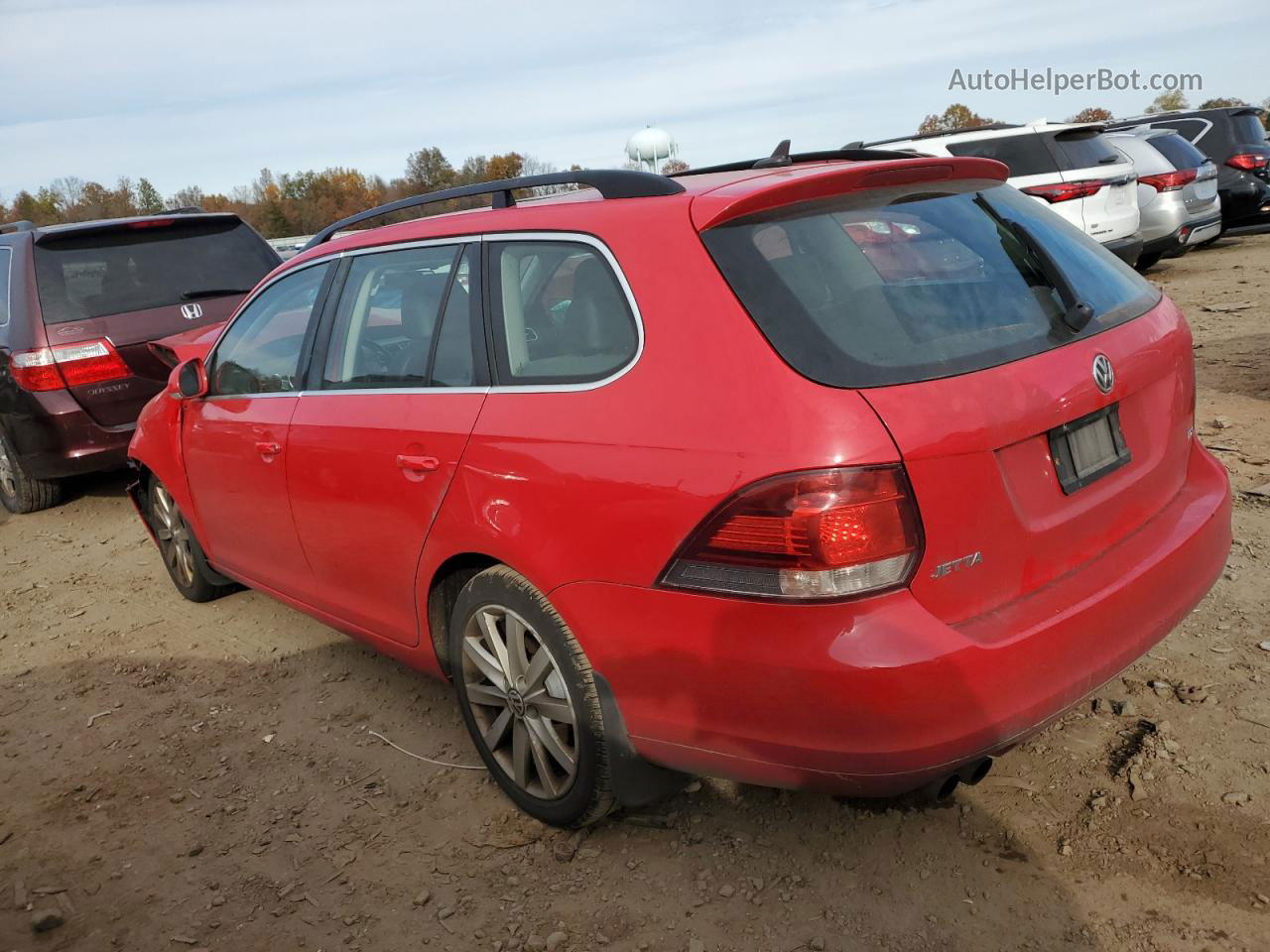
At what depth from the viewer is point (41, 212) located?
71062 millimetres

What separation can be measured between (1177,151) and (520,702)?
13.2 meters

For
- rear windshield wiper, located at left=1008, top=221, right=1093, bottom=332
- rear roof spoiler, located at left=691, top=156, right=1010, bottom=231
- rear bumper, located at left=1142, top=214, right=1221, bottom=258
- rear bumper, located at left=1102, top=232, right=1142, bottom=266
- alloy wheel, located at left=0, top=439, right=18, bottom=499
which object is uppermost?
rear roof spoiler, located at left=691, top=156, right=1010, bottom=231

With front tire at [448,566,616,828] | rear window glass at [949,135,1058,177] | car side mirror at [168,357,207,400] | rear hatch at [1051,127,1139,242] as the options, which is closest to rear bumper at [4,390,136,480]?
car side mirror at [168,357,207,400]

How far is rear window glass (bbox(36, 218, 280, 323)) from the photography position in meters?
6.52

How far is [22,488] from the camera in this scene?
7.04 m

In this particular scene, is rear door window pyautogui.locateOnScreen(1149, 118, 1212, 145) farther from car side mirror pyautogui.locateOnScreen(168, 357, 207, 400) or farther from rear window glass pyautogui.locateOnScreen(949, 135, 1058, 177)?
car side mirror pyautogui.locateOnScreen(168, 357, 207, 400)

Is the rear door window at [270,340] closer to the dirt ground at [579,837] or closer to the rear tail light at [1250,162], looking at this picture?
the dirt ground at [579,837]

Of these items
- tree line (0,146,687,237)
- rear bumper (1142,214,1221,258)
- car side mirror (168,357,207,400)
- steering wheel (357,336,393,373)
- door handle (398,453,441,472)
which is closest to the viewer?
door handle (398,453,441,472)

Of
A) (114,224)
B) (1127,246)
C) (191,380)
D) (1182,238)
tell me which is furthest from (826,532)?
(1182,238)

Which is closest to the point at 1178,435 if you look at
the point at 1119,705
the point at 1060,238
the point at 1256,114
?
the point at 1060,238

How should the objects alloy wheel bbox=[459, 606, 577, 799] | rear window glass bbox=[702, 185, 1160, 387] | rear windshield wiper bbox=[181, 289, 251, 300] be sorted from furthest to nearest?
rear windshield wiper bbox=[181, 289, 251, 300] < alloy wheel bbox=[459, 606, 577, 799] < rear window glass bbox=[702, 185, 1160, 387]

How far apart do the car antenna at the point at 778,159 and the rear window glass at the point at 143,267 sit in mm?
4882

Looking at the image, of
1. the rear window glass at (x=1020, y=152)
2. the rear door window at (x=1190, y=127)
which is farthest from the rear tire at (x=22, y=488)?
the rear door window at (x=1190, y=127)

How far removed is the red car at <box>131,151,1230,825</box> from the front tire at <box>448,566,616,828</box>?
11mm
